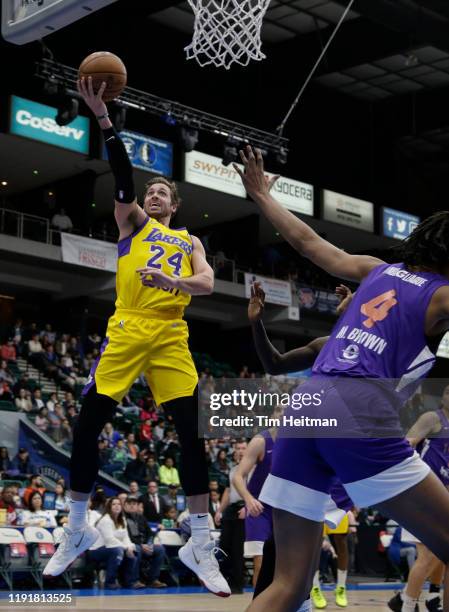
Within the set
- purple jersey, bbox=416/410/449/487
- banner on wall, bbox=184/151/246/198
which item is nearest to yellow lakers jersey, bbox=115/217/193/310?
purple jersey, bbox=416/410/449/487

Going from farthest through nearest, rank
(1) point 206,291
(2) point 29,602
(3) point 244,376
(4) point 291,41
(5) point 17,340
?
1. (3) point 244,376
2. (4) point 291,41
3. (5) point 17,340
4. (2) point 29,602
5. (1) point 206,291

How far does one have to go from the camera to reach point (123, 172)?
5742 mm

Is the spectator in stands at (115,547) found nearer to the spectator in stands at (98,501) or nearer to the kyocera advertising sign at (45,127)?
the spectator in stands at (98,501)

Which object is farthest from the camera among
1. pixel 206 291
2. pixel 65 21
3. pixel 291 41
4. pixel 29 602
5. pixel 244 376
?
pixel 244 376

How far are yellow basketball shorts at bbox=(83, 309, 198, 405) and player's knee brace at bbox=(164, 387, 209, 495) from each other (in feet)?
0.21

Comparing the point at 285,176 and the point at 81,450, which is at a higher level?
the point at 285,176

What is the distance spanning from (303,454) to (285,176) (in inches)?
1079

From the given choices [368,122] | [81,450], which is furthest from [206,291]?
[368,122]

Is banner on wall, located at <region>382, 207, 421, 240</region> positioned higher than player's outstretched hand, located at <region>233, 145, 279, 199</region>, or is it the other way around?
banner on wall, located at <region>382, 207, 421, 240</region>

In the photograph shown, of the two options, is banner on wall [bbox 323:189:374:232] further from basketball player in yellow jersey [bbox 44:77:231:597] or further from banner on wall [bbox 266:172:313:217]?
basketball player in yellow jersey [bbox 44:77:231:597]

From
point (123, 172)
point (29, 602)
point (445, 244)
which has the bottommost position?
point (29, 602)

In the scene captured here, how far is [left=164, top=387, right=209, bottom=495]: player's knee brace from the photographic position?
229 inches

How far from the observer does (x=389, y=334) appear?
3.73 meters

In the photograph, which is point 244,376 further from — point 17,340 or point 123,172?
point 123,172
